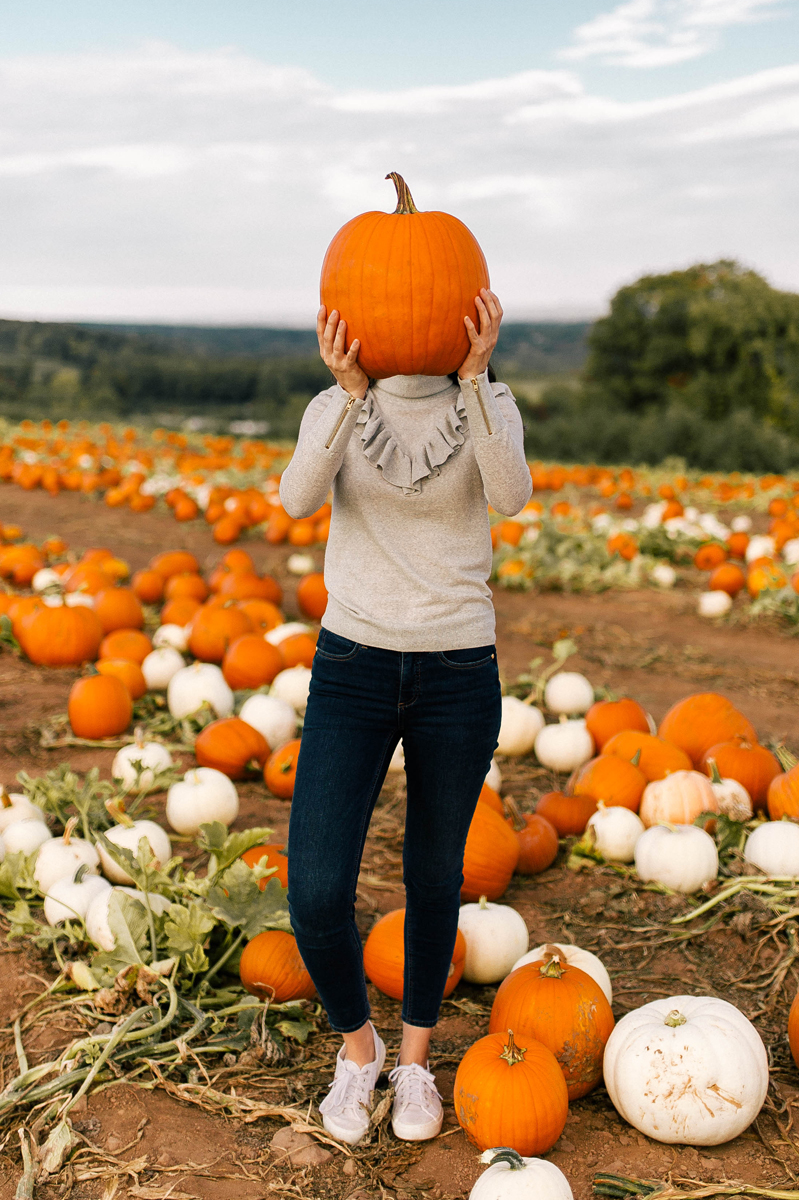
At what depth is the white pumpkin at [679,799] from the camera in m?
3.80

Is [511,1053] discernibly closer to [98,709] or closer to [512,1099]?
[512,1099]

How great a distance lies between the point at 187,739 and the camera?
4809 mm

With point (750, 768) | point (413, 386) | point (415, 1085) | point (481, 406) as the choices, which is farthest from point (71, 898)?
point (750, 768)

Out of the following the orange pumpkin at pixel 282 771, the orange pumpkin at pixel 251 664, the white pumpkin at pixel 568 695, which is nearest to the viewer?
the orange pumpkin at pixel 282 771

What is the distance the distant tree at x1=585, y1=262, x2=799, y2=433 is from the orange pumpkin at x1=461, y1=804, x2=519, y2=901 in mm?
24280

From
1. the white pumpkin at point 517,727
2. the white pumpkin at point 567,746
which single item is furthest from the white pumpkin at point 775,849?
the white pumpkin at point 517,727

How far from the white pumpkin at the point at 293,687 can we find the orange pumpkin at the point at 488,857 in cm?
158

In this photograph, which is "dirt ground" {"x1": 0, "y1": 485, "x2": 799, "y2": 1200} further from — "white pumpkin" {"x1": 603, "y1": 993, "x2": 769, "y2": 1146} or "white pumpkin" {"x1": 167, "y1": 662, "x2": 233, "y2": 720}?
"white pumpkin" {"x1": 167, "y1": 662, "x2": 233, "y2": 720}

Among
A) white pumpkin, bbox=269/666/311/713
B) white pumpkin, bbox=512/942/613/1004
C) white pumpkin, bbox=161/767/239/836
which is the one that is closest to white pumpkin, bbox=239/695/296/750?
white pumpkin, bbox=269/666/311/713

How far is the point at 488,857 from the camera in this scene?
349 cm

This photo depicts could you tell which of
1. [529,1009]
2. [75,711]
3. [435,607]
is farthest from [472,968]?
[75,711]

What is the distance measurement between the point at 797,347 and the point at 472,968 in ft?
90.5

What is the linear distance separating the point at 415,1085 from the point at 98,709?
2858 millimetres

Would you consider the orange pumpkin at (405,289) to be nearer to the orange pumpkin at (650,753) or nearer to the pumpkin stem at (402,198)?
the pumpkin stem at (402,198)
